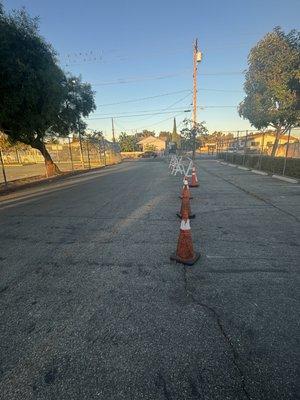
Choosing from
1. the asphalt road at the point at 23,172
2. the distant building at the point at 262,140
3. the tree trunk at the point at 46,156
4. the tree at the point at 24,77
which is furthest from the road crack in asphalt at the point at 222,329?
the tree trunk at the point at 46,156

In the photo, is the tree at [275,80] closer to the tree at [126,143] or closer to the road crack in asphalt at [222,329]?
the road crack in asphalt at [222,329]

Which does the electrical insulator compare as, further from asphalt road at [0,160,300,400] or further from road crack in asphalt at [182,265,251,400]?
road crack in asphalt at [182,265,251,400]

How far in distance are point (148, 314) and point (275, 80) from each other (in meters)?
21.9

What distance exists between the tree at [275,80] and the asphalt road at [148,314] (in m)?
17.6

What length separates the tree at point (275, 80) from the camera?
19.7 metres

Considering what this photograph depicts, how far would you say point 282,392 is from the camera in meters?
1.86

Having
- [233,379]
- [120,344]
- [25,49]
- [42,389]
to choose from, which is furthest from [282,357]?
[25,49]

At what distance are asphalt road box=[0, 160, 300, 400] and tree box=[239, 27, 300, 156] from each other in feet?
57.8

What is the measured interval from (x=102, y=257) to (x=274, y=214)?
4426 millimetres

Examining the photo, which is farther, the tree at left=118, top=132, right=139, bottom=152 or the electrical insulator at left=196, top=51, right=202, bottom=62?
the tree at left=118, top=132, right=139, bottom=152

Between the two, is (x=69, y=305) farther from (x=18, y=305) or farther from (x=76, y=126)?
(x=76, y=126)

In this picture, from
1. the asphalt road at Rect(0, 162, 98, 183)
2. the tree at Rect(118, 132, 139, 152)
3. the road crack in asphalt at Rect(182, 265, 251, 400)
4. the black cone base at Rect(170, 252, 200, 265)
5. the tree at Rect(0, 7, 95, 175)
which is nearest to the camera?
the road crack in asphalt at Rect(182, 265, 251, 400)

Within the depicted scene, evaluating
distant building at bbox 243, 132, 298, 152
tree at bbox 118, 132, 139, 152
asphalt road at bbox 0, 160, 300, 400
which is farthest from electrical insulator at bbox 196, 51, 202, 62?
tree at bbox 118, 132, 139, 152

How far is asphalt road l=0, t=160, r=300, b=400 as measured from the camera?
197cm
